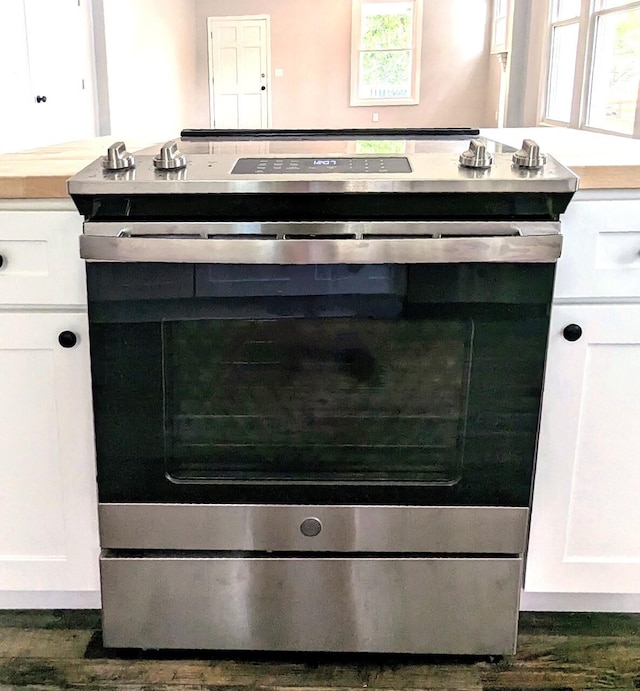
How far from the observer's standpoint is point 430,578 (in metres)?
1.23

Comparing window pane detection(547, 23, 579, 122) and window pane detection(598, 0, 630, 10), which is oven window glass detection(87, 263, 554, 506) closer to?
window pane detection(598, 0, 630, 10)

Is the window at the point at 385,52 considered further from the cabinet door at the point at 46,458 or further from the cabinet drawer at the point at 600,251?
the cabinet door at the point at 46,458

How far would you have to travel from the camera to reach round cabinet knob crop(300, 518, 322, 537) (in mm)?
1214

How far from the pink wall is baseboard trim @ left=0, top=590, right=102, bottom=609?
8.09 m

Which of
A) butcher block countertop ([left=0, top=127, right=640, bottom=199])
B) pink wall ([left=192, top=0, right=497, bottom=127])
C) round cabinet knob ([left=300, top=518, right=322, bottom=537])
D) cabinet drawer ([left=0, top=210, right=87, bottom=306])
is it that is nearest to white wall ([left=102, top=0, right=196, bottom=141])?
pink wall ([left=192, top=0, right=497, bottom=127])

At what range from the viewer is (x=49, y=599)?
142 centimetres

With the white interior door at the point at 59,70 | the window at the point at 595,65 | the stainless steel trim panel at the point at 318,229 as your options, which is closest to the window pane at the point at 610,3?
the window at the point at 595,65

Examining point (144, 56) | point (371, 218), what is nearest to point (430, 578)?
point (371, 218)

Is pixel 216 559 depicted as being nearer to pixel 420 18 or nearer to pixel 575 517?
pixel 575 517

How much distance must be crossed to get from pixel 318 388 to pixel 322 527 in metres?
0.25

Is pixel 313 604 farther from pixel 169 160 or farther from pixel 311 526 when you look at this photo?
pixel 169 160

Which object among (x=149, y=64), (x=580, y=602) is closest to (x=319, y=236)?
(x=580, y=602)

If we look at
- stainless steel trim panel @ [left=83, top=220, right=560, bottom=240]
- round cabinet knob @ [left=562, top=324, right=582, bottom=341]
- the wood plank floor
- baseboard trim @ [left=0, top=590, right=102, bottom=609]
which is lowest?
the wood plank floor

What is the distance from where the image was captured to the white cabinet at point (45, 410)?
1.15m
